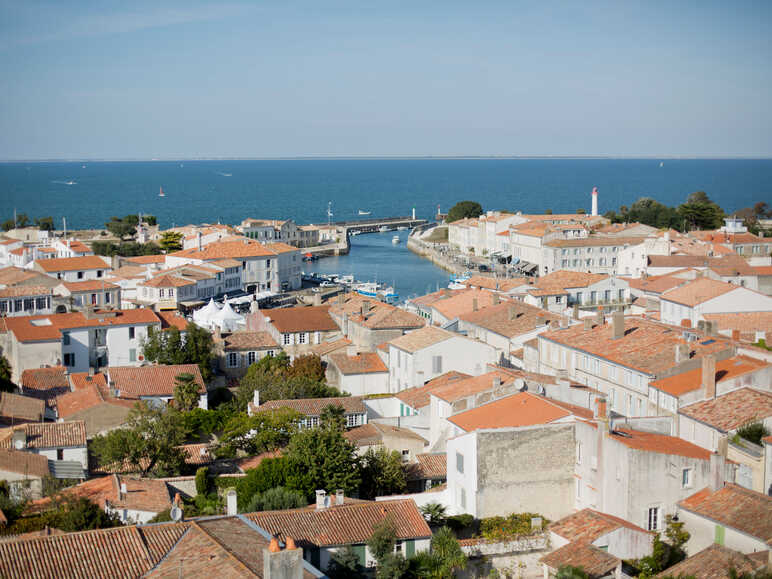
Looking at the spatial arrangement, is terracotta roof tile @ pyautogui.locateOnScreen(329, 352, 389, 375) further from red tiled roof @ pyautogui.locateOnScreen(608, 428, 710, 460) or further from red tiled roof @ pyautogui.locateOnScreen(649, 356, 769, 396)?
red tiled roof @ pyautogui.locateOnScreen(608, 428, 710, 460)

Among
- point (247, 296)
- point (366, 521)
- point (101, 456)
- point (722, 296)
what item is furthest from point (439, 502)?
point (247, 296)

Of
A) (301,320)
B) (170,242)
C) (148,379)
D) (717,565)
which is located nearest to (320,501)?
(717,565)

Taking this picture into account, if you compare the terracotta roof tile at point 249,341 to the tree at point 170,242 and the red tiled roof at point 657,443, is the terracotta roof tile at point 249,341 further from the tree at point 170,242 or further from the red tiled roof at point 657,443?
the tree at point 170,242

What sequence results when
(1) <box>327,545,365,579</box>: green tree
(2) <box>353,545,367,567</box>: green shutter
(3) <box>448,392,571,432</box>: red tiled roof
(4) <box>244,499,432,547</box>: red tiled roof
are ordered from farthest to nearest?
(3) <box>448,392,571,432</box>: red tiled roof
(2) <box>353,545,367,567</box>: green shutter
(4) <box>244,499,432,547</box>: red tiled roof
(1) <box>327,545,365,579</box>: green tree

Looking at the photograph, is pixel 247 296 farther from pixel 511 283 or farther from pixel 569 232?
pixel 569 232

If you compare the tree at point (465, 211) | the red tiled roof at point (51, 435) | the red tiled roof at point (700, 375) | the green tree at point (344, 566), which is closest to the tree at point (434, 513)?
the green tree at point (344, 566)

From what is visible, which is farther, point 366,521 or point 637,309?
point 637,309

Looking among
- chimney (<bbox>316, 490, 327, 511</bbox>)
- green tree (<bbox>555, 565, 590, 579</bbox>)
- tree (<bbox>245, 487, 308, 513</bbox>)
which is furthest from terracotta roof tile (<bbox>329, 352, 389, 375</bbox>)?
green tree (<bbox>555, 565, 590, 579</bbox>)
